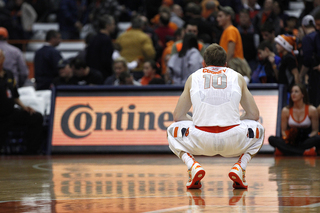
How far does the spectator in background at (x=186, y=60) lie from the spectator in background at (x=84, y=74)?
2.01 meters

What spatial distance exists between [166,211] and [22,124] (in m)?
8.33

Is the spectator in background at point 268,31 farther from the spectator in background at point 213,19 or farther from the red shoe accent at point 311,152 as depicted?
the red shoe accent at point 311,152

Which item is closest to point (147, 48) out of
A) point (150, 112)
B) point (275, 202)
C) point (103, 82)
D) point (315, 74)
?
point (103, 82)

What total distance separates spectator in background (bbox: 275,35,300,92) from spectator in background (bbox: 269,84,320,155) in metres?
0.63

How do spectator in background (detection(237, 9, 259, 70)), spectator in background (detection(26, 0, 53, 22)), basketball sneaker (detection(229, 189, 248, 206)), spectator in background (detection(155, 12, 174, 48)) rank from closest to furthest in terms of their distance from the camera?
basketball sneaker (detection(229, 189, 248, 206)), spectator in background (detection(237, 9, 259, 70)), spectator in background (detection(155, 12, 174, 48)), spectator in background (detection(26, 0, 53, 22))

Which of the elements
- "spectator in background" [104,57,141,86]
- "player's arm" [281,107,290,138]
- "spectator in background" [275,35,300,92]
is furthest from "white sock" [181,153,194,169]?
"spectator in background" [104,57,141,86]

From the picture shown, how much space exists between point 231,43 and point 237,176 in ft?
20.1

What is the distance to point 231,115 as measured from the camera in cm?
617

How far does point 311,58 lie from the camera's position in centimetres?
1109

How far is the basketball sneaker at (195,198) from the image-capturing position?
511 centimetres

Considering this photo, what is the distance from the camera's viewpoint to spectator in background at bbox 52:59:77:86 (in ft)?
44.4

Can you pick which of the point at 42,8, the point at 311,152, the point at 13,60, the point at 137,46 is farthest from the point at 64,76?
the point at 42,8

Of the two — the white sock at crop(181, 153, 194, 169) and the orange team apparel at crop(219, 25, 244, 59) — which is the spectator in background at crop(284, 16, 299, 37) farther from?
the white sock at crop(181, 153, 194, 169)

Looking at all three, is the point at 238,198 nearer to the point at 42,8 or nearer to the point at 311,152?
the point at 311,152
